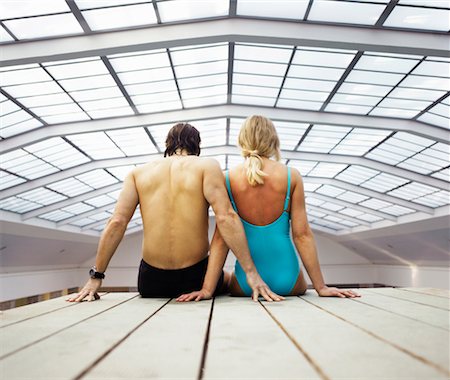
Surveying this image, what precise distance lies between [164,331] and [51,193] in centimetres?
2346

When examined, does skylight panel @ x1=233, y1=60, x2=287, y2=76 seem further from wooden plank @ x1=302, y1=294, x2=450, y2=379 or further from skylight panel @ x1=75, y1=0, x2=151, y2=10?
wooden plank @ x1=302, y1=294, x2=450, y2=379

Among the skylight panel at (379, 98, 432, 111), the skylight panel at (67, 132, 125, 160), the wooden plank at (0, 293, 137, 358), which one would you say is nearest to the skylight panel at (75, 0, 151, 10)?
the skylight panel at (67, 132, 125, 160)

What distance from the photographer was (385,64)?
43.9 feet

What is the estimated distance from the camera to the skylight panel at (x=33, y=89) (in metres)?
13.7

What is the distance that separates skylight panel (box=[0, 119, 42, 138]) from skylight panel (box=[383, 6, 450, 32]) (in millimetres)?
13217

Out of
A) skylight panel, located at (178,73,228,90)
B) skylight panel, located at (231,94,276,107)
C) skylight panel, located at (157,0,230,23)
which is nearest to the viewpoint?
skylight panel, located at (157,0,230,23)

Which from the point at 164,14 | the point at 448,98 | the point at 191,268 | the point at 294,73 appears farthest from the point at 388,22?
the point at 191,268

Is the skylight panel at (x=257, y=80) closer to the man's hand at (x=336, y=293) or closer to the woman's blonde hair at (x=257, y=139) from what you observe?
the woman's blonde hair at (x=257, y=139)

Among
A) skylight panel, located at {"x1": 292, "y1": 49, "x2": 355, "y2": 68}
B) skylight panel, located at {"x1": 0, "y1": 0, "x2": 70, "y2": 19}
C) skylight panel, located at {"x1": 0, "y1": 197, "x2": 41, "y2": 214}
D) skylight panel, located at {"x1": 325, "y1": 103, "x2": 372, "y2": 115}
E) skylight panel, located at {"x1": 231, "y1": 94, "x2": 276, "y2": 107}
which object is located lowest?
skylight panel, located at {"x1": 0, "y1": 197, "x2": 41, "y2": 214}

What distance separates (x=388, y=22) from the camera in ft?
37.6

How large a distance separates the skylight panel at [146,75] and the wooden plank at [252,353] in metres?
13.0

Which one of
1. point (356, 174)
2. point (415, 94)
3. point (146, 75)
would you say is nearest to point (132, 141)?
point (146, 75)

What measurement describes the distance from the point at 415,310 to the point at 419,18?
10.6 m

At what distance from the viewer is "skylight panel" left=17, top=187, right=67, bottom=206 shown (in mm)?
22309
